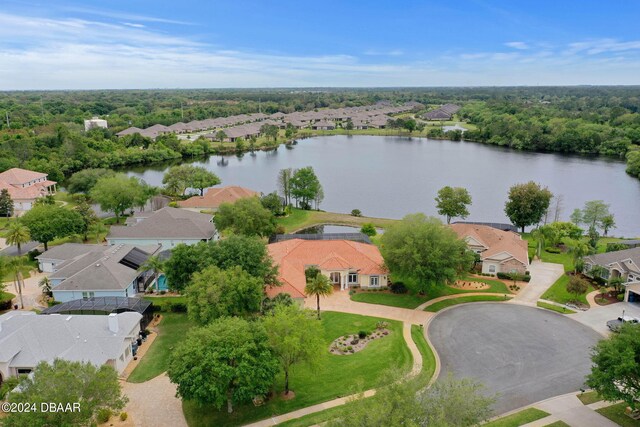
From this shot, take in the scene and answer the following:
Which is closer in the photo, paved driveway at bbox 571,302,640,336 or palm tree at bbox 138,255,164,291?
paved driveway at bbox 571,302,640,336

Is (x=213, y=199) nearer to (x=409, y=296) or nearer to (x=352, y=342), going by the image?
(x=409, y=296)

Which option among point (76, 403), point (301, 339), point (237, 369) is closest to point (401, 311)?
point (301, 339)

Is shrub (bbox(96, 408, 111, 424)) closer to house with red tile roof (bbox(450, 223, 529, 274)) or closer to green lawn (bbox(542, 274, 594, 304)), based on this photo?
green lawn (bbox(542, 274, 594, 304))

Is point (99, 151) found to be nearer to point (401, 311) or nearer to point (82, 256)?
point (82, 256)

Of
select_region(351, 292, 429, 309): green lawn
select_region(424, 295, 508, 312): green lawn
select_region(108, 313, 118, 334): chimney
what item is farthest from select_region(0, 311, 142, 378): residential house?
select_region(424, 295, 508, 312): green lawn

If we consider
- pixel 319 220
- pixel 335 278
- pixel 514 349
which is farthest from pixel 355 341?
pixel 319 220

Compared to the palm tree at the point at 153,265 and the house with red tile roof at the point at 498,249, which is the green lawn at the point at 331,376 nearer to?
the palm tree at the point at 153,265
